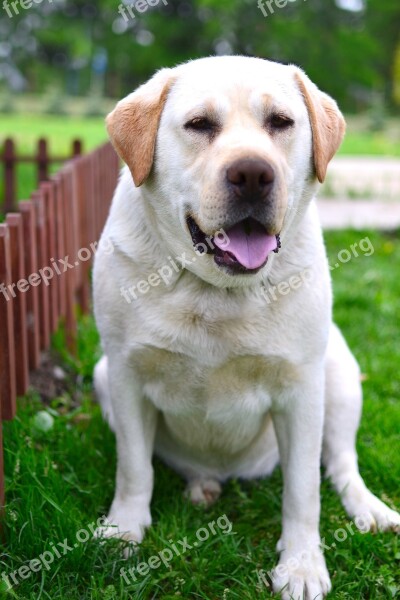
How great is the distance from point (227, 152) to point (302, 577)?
1493 mm

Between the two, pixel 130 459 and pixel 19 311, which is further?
pixel 19 311

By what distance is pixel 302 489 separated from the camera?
2812mm

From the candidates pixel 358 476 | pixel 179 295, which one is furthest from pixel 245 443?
pixel 179 295

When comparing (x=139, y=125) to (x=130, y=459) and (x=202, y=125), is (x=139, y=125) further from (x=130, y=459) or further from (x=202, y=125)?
(x=130, y=459)

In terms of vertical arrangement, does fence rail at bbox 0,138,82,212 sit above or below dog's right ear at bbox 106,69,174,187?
below

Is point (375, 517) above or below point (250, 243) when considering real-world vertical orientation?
below

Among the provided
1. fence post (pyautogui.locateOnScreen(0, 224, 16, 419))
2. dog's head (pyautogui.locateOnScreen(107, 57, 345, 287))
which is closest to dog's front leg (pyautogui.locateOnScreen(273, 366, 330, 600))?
dog's head (pyautogui.locateOnScreen(107, 57, 345, 287))

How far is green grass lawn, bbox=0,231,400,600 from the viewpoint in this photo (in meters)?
2.63

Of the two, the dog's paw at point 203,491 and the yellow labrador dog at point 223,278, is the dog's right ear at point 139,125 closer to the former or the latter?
the yellow labrador dog at point 223,278

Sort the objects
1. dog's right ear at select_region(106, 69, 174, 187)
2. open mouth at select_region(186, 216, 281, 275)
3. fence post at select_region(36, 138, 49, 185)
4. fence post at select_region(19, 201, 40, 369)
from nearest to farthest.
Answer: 1. open mouth at select_region(186, 216, 281, 275)
2. dog's right ear at select_region(106, 69, 174, 187)
3. fence post at select_region(19, 201, 40, 369)
4. fence post at select_region(36, 138, 49, 185)

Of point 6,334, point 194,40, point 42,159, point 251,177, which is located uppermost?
point 251,177

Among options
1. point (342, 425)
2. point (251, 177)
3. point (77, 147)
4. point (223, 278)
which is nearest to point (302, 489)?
point (342, 425)

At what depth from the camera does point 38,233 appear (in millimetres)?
3791

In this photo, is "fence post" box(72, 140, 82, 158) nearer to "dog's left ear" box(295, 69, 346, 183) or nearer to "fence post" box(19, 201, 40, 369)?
"fence post" box(19, 201, 40, 369)
